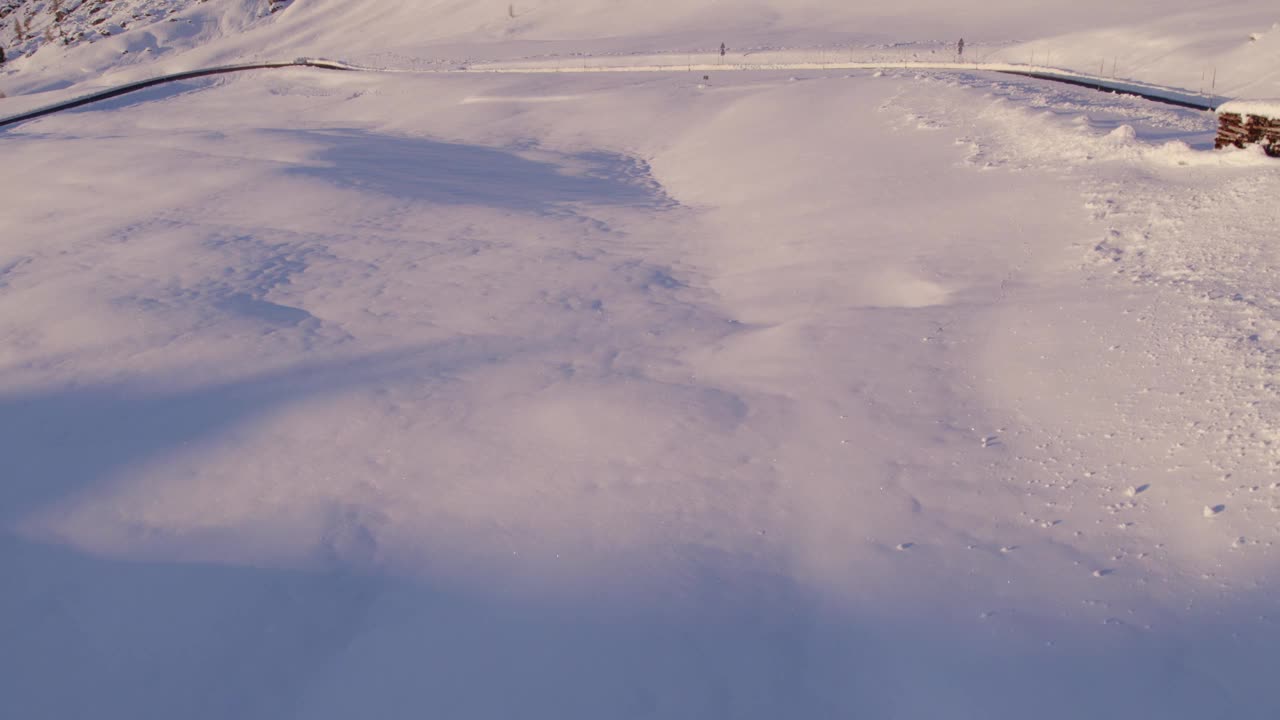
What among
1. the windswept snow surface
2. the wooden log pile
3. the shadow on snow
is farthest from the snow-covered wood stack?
the shadow on snow

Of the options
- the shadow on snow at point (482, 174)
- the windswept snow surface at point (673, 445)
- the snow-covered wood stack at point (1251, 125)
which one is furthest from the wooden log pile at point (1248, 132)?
the shadow on snow at point (482, 174)

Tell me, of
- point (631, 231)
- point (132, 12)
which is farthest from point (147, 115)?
point (132, 12)

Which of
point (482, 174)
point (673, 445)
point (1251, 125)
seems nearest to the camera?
point (673, 445)

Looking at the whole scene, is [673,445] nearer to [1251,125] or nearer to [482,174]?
[1251,125]

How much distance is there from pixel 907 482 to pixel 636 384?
2484mm

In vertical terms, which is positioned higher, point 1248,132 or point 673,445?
point 1248,132

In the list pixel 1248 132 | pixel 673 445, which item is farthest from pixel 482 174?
pixel 1248 132

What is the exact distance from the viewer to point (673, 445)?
607cm

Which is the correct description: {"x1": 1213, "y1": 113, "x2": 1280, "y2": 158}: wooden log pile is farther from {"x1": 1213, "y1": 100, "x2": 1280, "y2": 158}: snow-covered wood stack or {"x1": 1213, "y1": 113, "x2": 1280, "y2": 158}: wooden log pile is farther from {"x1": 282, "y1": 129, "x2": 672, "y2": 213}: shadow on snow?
{"x1": 282, "y1": 129, "x2": 672, "y2": 213}: shadow on snow

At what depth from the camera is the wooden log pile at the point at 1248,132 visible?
828 centimetres

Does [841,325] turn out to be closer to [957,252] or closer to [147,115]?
[957,252]

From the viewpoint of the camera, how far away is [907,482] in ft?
17.7

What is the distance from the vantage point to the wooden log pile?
27.2 feet

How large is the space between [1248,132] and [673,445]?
7.14 m
